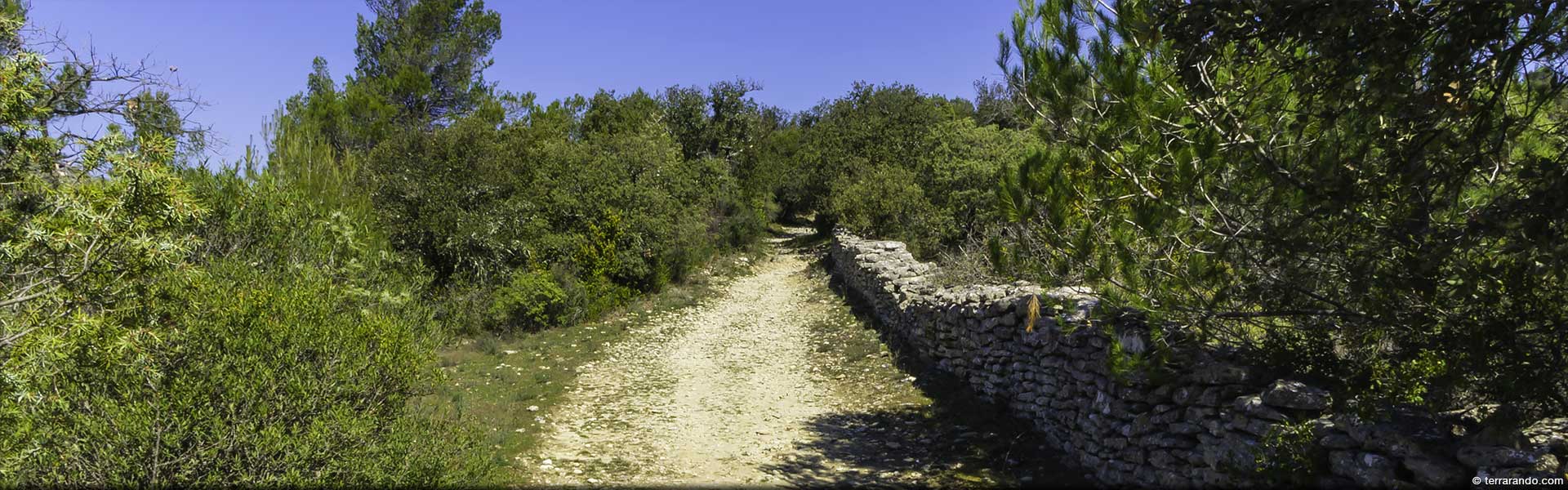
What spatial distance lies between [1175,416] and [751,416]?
199 inches

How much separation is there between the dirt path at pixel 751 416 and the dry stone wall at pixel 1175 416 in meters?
0.89

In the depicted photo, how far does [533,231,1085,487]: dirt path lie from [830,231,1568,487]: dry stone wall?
2.92 feet

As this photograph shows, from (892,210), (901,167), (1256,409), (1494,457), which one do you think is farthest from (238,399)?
(901,167)

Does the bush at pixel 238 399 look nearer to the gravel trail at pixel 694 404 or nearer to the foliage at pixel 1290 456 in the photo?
the gravel trail at pixel 694 404

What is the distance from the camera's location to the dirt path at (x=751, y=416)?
7520 mm

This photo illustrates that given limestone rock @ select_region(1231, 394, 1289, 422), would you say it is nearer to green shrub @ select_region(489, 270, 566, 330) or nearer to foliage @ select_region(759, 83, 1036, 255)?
foliage @ select_region(759, 83, 1036, 255)

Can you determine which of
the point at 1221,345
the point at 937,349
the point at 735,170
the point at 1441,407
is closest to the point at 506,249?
the point at 937,349

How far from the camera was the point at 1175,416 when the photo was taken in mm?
5879

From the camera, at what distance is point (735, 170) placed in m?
34.4

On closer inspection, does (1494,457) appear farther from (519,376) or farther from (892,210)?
(892,210)

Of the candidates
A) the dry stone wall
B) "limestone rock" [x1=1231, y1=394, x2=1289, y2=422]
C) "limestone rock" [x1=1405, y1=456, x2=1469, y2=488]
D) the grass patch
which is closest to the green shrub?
the grass patch

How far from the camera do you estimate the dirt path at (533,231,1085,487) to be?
7.52m

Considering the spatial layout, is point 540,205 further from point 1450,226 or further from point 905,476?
point 1450,226

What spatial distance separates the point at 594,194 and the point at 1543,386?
17.5 metres
